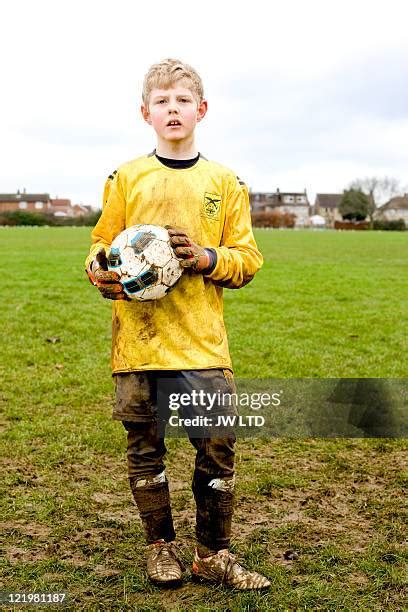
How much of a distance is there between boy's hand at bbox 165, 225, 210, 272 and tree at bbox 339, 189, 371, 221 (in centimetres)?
11352

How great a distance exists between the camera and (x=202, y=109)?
364 cm

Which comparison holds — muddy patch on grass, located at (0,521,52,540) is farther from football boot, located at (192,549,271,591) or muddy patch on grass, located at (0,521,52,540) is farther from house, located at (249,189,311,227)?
house, located at (249,189,311,227)

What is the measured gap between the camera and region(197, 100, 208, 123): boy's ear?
11.8 ft

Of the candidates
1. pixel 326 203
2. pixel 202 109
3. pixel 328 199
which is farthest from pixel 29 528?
pixel 328 199

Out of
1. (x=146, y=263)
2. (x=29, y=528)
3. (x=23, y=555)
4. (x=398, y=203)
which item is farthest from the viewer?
(x=398, y=203)

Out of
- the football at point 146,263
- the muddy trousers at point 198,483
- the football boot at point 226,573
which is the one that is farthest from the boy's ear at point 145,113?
the football boot at point 226,573

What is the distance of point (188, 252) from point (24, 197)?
491 ft

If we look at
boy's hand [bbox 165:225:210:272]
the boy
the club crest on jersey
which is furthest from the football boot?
the club crest on jersey

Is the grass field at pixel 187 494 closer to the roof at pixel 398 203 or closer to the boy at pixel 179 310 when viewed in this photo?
the boy at pixel 179 310

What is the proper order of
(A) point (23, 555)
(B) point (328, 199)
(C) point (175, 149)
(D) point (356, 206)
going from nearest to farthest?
(C) point (175, 149)
(A) point (23, 555)
(D) point (356, 206)
(B) point (328, 199)

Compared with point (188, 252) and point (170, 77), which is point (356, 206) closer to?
point (170, 77)

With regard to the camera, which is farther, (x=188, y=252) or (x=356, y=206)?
(x=356, y=206)

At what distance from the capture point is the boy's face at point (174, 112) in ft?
11.3

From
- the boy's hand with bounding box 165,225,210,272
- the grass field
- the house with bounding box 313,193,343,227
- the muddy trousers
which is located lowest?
the grass field
